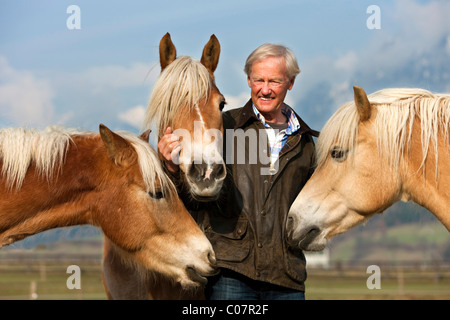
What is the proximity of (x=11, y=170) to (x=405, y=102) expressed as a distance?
3.08 m

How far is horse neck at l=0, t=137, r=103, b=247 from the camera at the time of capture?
378 centimetres

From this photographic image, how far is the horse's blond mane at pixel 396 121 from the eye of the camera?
3660 mm

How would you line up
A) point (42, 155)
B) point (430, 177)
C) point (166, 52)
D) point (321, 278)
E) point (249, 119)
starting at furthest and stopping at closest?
point (321, 278) → point (166, 52) → point (249, 119) → point (42, 155) → point (430, 177)

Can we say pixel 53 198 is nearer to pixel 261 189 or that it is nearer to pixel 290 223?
pixel 261 189

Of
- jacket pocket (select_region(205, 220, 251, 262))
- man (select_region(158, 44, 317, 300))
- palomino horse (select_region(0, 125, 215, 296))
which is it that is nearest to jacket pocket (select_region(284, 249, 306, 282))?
man (select_region(158, 44, 317, 300))

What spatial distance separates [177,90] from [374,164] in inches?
66.5

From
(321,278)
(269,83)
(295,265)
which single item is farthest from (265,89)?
(321,278)

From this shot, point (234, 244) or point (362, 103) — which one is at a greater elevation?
point (362, 103)

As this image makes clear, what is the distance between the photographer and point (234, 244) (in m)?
3.82

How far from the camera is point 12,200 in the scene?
148 inches

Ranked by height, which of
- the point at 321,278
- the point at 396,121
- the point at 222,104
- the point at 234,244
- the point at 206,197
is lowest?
the point at 321,278

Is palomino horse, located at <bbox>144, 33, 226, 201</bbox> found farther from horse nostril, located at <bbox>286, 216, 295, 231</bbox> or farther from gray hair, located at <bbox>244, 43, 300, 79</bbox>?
horse nostril, located at <bbox>286, 216, 295, 231</bbox>

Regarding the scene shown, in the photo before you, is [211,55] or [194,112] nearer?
[194,112]

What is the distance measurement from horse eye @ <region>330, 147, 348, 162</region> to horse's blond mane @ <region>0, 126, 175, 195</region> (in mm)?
1337
